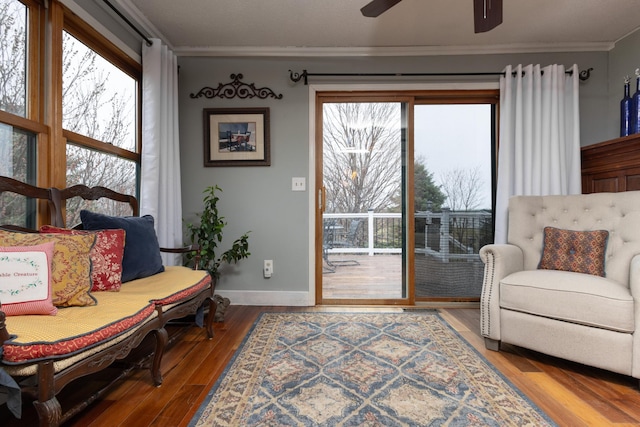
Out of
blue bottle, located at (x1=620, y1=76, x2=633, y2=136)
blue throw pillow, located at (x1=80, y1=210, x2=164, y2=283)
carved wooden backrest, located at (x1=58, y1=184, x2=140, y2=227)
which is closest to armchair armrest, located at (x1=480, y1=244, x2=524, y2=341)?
blue bottle, located at (x1=620, y1=76, x2=633, y2=136)

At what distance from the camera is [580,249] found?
2.13 m

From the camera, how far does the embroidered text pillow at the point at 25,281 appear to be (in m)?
1.23

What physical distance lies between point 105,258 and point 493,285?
2315mm

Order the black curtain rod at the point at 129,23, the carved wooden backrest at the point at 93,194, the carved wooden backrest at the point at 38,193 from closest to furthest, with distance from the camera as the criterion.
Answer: the carved wooden backrest at the point at 38,193 → the carved wooden backrest at the point at 93,194 → the black curtain rod at the point at 129,23

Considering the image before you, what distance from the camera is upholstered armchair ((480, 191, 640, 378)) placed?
1676 millimetres

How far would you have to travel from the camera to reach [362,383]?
5.46 ft

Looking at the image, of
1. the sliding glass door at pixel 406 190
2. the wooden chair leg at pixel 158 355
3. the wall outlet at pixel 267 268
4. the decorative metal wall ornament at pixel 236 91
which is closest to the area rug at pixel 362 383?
the wooden chair leg at pixel 158 355

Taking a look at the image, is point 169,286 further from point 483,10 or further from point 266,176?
point 483,10

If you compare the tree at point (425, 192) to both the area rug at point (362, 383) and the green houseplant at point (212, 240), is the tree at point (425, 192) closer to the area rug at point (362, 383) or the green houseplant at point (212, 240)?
the area rug at point (362, 383)

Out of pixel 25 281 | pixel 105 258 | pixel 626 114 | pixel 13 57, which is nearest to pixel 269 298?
pixel 105 258

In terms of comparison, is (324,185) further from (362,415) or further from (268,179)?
(362,415)

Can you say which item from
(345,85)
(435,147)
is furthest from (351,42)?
(435,147)

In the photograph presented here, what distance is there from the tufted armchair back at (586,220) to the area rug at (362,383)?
904mm

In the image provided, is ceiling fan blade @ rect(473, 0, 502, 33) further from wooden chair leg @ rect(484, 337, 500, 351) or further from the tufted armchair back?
wooden chair leg @ rect(484, 337, 500, 351)
